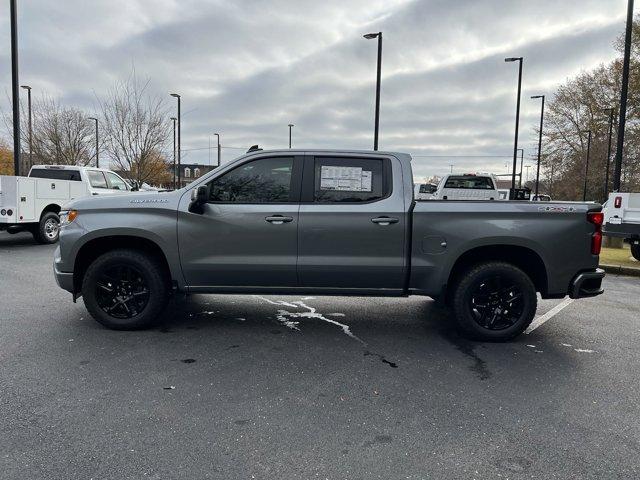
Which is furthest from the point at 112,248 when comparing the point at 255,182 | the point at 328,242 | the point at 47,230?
the point at 47,230

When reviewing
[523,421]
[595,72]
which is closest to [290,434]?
[523,421]

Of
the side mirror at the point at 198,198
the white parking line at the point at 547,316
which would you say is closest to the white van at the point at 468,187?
the white parking line at the point at 547,316

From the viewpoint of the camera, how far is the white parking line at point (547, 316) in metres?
5.51

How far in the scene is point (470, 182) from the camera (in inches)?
648

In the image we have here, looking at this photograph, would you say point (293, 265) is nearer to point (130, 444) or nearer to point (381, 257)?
point (381, 257)

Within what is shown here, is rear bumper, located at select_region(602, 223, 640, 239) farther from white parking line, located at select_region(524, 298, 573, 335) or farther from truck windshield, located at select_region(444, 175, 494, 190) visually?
truck windshield, located at select_region(444, 175, 494, 190)

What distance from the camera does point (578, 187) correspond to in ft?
151

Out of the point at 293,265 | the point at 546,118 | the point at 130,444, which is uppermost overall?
the point at 546,118

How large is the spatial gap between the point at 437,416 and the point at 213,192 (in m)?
3.09

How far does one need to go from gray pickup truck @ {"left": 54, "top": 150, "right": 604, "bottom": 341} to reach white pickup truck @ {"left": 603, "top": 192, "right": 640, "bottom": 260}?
20.4 ft

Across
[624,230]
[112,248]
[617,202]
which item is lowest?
[112,248]

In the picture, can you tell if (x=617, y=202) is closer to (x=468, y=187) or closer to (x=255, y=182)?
(x=468, y=187)

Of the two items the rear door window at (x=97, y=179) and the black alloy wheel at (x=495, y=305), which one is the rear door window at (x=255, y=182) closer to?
the black alloy wheel at (x=495, y=305)

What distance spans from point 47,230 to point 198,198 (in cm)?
932
